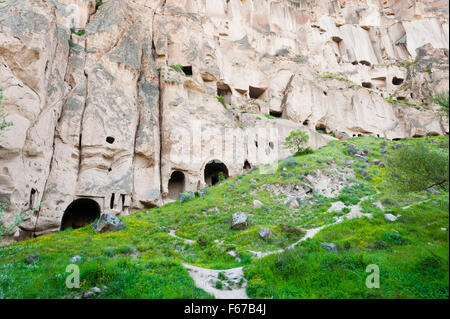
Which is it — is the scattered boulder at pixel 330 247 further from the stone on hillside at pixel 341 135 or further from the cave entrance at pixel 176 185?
the stone on hillside at pixel 341 135

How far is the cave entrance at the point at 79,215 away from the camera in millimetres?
22141

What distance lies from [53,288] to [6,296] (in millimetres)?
1008

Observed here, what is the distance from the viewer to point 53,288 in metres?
7.11

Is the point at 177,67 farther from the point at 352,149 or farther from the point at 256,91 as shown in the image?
the point at 352,149

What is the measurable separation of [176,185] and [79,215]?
861 centimetres

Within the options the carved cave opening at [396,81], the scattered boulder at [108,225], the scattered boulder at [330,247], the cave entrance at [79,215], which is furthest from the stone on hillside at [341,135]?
the scattered boulder at [108,225]

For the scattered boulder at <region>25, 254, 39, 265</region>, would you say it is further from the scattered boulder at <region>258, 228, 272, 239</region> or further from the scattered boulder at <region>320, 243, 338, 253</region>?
the scattered boulder at <region>320, 243, 338, 253</region>
